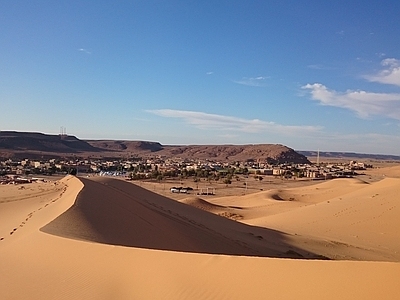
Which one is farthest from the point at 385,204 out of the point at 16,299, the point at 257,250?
the point at 16,299

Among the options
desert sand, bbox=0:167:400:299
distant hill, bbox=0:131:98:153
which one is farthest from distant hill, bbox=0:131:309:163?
desert sand, bbox=0:167:400:299

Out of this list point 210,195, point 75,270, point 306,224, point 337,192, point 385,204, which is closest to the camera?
point 75,270

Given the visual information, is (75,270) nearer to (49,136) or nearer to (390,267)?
(390,267)

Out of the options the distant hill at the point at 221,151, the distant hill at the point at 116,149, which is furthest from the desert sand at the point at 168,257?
the distant hill at the point at 221,151

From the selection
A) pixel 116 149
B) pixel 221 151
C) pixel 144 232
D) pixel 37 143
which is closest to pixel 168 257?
pixel 144 232

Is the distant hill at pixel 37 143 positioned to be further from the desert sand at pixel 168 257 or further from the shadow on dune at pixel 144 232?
the shadow on dune at pixel 144 232

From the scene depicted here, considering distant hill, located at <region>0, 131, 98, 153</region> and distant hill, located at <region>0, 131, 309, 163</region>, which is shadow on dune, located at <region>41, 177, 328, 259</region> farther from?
distant hill, located at <region>0, 131, 98, 153</region>
